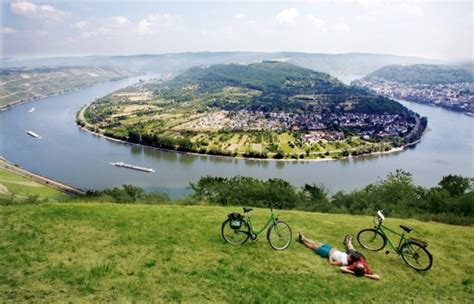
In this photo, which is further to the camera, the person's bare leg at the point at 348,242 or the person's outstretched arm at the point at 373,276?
the person's bare leg at the point at 348,242

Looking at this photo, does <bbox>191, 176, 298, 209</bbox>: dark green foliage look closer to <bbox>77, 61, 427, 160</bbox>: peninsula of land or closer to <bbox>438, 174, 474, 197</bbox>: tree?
<bbox>438, 174, 474, 197</bbox>: tree

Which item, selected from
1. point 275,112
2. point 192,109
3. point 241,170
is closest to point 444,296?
point 241,170

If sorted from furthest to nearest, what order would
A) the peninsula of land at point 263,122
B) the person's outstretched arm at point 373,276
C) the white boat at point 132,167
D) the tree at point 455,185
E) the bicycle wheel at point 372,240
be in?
the peninsula of land at point 263,122 < the white boat at point 132,167 < the tree at point 455,185 < the bicycle wheel at point 372,240 < the person's outstretched arm at point 373,276

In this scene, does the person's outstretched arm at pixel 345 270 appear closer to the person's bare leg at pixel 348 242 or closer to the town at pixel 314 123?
the person's bare leg at pixel 348 242

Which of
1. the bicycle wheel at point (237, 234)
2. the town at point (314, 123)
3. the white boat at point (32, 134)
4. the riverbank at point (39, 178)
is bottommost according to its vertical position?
the town at point (314, 123)

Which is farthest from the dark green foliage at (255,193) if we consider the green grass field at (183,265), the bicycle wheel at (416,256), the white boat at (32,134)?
the white boat at (32,134)

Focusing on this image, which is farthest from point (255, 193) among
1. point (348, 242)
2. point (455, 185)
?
point (348, 242)
